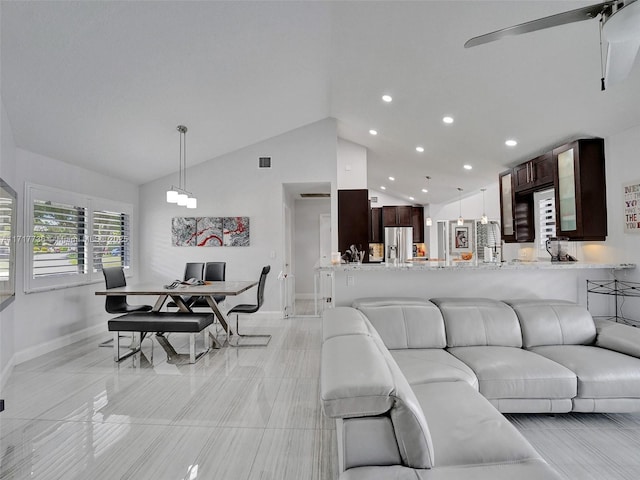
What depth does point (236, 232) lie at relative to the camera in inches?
241

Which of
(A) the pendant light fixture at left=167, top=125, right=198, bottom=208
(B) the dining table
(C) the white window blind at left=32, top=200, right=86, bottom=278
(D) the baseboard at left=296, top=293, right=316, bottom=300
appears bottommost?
(D) the baseboard at left=296, top=293, right=316, bottom=300

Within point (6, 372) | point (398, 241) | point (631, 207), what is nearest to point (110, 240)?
point (6, 372)

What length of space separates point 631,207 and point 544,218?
1.28 m

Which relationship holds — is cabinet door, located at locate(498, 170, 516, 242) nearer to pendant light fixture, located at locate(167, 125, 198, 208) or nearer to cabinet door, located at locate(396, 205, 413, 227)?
pendant light fixture, located at locate(167, 125, 198, 208)

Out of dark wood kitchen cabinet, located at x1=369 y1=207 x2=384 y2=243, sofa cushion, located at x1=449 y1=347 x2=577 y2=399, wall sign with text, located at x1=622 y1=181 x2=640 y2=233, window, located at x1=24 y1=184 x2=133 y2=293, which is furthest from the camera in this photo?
dark wood kitchen cabinet, located at x1=369 y1=207 x2=384 y2=243

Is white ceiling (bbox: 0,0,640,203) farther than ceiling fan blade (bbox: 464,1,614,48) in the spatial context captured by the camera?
Yes

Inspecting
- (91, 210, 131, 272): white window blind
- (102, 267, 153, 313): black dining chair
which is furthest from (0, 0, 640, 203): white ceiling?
(102, 267, 153, 313): black dining chair

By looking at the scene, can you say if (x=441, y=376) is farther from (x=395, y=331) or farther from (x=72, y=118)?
(x=72, y=118)

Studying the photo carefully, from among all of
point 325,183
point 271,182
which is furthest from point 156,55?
point 325,183

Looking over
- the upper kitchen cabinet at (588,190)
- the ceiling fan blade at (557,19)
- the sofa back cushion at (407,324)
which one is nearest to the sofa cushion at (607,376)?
the sofa back cushion at (407,324)

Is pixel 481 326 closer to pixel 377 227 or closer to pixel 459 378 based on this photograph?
pixel 459 378

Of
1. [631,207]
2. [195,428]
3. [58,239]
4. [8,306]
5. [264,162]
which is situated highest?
[264,162]

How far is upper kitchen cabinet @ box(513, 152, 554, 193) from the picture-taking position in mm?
4164

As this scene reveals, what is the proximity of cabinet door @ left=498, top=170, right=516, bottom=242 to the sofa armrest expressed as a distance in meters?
2.49
